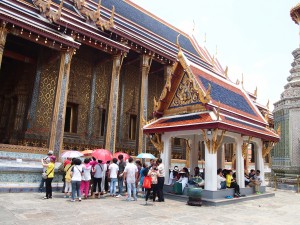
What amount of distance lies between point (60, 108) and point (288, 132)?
11.9 meters

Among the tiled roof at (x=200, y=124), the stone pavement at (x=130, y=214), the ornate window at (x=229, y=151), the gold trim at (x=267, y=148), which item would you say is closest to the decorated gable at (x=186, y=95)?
the tiled roof at (x=200, y=124)

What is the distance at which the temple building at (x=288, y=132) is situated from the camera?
14172 millimetres

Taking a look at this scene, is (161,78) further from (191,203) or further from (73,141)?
(191,203)

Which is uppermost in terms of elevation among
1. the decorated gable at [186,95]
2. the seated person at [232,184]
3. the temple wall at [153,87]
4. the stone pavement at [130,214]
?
the temple wall at [153,87]

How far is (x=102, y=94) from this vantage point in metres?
16.0

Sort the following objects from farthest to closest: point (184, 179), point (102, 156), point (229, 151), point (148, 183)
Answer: point (229, 151)
point (184, 179)
point (102, 156)
point (148, 183)

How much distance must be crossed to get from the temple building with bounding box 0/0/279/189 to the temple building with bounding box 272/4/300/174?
7.95ft

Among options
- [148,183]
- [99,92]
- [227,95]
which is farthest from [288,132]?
[99,92]

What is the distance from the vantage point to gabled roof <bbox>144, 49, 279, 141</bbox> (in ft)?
27.2

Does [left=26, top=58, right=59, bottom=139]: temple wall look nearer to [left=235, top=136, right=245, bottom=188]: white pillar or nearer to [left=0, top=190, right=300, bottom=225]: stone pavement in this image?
[left=0, top=190, right=300, bottom=225]: stone pavement

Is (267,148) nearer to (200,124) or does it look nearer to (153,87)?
(200,124)

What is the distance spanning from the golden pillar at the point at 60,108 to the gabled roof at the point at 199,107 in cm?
372

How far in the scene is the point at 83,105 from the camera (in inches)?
593

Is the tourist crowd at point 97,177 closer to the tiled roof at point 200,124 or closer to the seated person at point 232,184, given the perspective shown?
the tiled roof at point 200,124
